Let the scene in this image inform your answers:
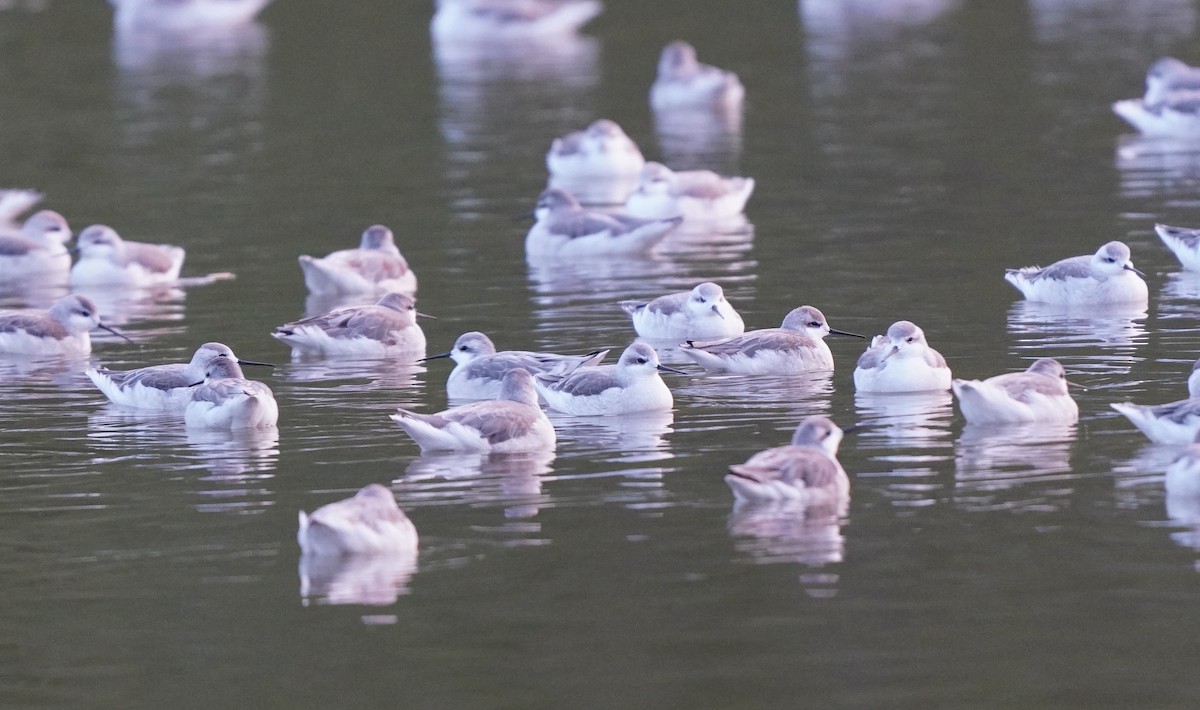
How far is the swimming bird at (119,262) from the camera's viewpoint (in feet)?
80.9

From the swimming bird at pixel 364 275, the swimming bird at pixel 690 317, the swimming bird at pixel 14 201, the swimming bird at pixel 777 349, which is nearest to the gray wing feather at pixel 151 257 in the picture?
the swimming bird at pixel 364 275

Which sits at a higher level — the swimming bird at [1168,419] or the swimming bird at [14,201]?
the swimming bird at [14,201]

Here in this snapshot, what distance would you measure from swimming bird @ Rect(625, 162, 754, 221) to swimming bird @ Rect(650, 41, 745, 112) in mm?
10487

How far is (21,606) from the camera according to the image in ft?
39.3

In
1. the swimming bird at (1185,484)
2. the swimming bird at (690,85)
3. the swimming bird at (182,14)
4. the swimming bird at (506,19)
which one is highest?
the swimming bird at (182,14)

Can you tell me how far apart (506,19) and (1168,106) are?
70.7ft

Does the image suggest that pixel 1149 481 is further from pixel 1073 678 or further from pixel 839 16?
pixel 839 16

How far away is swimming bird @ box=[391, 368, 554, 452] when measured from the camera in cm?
1510

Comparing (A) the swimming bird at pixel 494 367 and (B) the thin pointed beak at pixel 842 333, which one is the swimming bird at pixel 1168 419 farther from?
(A) the swimming bird at pixel 494 367

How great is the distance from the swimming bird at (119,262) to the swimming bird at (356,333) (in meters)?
5.15

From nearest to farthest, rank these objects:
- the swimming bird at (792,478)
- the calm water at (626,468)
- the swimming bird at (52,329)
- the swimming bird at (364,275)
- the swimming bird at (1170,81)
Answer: the calm water at (626,468)
the swimming bird at (792,478)
the swimming bird at (52,329)
the swimming bird at (364,275)
the swimming bird at (1170,81)

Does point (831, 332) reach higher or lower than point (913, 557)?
higher

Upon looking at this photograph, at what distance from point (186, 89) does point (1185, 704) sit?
116 ft

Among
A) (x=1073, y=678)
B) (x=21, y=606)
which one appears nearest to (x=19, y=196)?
(x=21, y=606)
